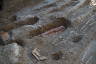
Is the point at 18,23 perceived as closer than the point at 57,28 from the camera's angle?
No

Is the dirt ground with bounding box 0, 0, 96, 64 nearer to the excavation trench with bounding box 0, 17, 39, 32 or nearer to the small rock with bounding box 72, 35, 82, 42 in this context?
the small rock with bounding box 72, 35, 82, 42

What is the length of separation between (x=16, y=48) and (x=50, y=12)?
1848 mm

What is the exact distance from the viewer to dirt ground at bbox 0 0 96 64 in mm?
3681

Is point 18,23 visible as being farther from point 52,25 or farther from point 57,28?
point 57,28

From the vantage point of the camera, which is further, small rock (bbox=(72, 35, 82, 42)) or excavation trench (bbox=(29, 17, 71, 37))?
excavation trench (bbox=(29, 17, 71, 37))

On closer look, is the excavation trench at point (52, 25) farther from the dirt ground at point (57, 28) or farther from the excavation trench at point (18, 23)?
the excavation trench at point (18, 23)

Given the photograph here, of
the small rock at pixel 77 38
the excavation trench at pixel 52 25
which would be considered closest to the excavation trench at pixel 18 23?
the excavation trench at pixel 52 25

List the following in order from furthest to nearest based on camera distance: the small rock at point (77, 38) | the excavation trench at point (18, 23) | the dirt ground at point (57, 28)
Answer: the excavation trench at point (18, 23) < the small rock at point (77, 38) < the dirt ground at point (57, 28)

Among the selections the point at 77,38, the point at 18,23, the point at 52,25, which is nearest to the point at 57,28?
the point at 52,25

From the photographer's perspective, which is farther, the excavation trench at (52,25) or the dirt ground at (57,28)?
the excavation trench at (52,25)

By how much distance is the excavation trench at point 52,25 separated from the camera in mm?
4375

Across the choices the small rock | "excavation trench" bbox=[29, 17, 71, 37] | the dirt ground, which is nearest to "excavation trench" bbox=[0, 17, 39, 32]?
the dirt ground

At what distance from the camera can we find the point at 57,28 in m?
4.49

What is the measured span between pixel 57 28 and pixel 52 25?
7.5 inches
